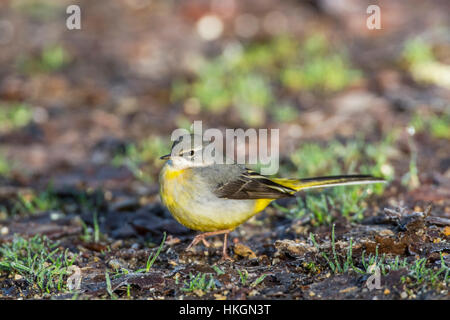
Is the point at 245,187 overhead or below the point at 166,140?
below

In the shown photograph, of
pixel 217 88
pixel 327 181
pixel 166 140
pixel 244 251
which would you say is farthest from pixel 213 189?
pixel 217 88

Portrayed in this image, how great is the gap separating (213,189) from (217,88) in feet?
13.8

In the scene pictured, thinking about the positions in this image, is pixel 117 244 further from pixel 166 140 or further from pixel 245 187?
pixel 166 140

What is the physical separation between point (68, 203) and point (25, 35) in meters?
5.79

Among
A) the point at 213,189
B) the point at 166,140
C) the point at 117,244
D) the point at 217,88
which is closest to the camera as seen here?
the point at 213,189

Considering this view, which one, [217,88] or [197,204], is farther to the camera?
[217,88]

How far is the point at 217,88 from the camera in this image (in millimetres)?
9414

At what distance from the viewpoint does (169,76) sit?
1034cm

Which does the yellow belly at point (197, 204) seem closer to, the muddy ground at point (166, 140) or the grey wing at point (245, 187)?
the grey wing at point (245, 187)

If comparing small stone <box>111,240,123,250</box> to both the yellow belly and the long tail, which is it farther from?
the long tail
